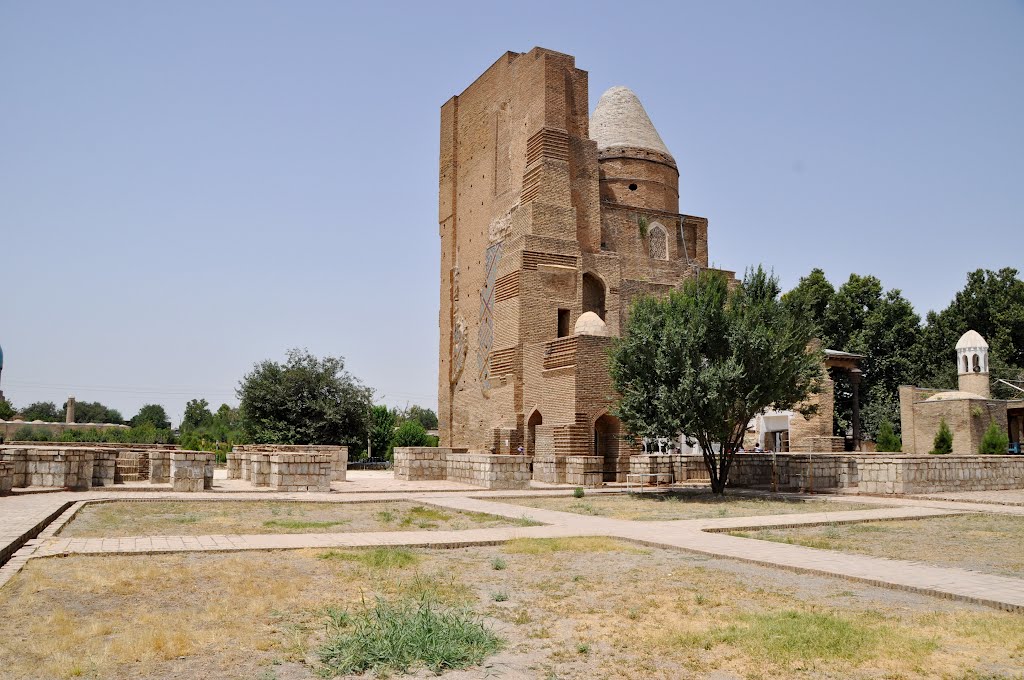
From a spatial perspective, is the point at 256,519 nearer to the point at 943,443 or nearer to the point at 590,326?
the point at 590,326

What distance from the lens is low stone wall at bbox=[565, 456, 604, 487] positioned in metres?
21.1

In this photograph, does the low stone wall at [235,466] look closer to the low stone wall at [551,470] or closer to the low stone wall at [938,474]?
the low stone wall at [551,470]

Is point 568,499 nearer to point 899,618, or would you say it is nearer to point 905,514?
point 905,514

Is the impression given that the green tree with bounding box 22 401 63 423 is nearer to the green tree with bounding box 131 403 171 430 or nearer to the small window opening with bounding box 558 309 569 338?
the green tree with bounding box 131 403 171 430

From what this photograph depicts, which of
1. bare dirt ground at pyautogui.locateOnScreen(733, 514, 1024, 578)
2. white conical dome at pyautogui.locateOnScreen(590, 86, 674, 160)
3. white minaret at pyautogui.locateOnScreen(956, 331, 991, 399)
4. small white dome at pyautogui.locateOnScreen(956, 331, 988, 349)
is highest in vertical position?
white conical dome at pyautogui.locateOnScreen(590, 86, 674, 160)

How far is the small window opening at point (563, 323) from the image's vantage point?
28156 millimetres

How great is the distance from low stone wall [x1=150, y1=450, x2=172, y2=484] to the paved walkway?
3028 millimetres

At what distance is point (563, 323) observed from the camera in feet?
92.7

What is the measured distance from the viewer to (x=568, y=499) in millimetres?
16547

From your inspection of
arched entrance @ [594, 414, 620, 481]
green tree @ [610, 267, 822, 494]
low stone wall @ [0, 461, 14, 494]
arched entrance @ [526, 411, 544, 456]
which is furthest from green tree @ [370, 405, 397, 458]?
low stone wall @ [0, 461, 14, 494]

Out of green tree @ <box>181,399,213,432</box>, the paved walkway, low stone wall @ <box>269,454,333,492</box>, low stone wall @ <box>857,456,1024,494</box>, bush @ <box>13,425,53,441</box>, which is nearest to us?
the paved walkway

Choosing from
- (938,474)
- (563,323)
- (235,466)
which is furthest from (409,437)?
(938,474)

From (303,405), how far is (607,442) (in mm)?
15389

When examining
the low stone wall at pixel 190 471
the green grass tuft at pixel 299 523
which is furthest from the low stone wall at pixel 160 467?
the green grass tuft at pixel 299 523
